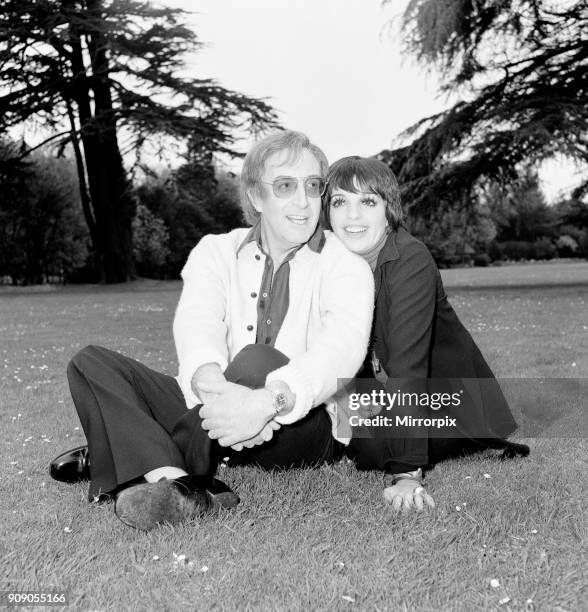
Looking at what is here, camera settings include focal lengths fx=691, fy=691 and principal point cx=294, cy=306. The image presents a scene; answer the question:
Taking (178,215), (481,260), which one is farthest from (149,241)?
(481,260)

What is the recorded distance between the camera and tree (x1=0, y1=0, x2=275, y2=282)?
23734 millimetres

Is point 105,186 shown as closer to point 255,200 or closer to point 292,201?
point 255,200

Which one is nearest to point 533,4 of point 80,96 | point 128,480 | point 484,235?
point 80,96

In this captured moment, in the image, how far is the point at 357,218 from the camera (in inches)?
129

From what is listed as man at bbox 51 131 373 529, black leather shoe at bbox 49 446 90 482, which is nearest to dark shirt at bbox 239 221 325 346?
man at bbox 51 131 373 529

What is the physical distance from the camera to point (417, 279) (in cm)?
315

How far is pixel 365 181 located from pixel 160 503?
1696 mm

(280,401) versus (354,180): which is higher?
(354,180)

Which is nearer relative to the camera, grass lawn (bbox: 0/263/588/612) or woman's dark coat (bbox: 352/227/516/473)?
grass lawn (bbox: 0/263/588/612)

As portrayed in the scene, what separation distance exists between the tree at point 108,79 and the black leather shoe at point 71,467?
68.9ft

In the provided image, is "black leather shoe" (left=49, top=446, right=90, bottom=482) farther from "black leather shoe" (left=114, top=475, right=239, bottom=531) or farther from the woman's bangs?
the woman's bangs

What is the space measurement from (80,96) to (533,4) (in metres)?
16.5

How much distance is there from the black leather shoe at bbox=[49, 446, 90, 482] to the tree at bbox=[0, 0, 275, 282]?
21.0 metres

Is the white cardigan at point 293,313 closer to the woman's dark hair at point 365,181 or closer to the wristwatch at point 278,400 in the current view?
Result: the wristwatch at point 278,400
